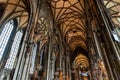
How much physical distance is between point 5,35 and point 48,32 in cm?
518

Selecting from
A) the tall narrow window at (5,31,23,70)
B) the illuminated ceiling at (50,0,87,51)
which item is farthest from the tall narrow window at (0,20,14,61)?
the illuminated ceiling at (50,0,87,51)

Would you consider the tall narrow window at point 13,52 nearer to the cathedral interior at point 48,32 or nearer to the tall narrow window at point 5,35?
the cathedral interior at point 48,32

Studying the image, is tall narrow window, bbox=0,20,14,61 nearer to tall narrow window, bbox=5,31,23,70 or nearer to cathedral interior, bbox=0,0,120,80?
cathedral interior, bbox=0,0,120,80

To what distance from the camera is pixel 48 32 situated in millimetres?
19438

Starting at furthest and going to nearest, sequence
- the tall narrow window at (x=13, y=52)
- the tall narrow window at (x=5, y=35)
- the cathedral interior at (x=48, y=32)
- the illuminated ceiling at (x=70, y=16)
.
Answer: the illuminated ceiling at (x=70, y=16)
the tall narrow window at (x=13, y=52)
the tall narrow window at (x=5, y=35)
the cathedral interior at (x=48, y=32)

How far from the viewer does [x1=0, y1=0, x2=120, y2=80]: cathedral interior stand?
460 inches

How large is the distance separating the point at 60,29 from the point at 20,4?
293 inches

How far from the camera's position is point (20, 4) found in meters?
17.2

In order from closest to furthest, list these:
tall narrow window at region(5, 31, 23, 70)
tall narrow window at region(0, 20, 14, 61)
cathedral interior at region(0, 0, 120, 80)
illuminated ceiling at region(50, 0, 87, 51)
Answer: cathedral interior at region(0, 0, 120, 80) < tall narrow window at region(0, 20, 14, 61) < tall narrow window at region(5, 31, 23, 70) < illuminated ceiling at region(50, 0, 87, 51)

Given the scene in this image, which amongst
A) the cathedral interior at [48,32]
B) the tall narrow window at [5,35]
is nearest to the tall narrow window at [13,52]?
the cathedral interior at [48,32]

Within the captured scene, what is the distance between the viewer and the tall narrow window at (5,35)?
657 inches

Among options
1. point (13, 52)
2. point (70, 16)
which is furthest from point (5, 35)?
point (70, 16)

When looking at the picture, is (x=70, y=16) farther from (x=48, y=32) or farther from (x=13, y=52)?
(x=13, y=52)

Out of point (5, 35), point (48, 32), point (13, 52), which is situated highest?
point (48, 32)
